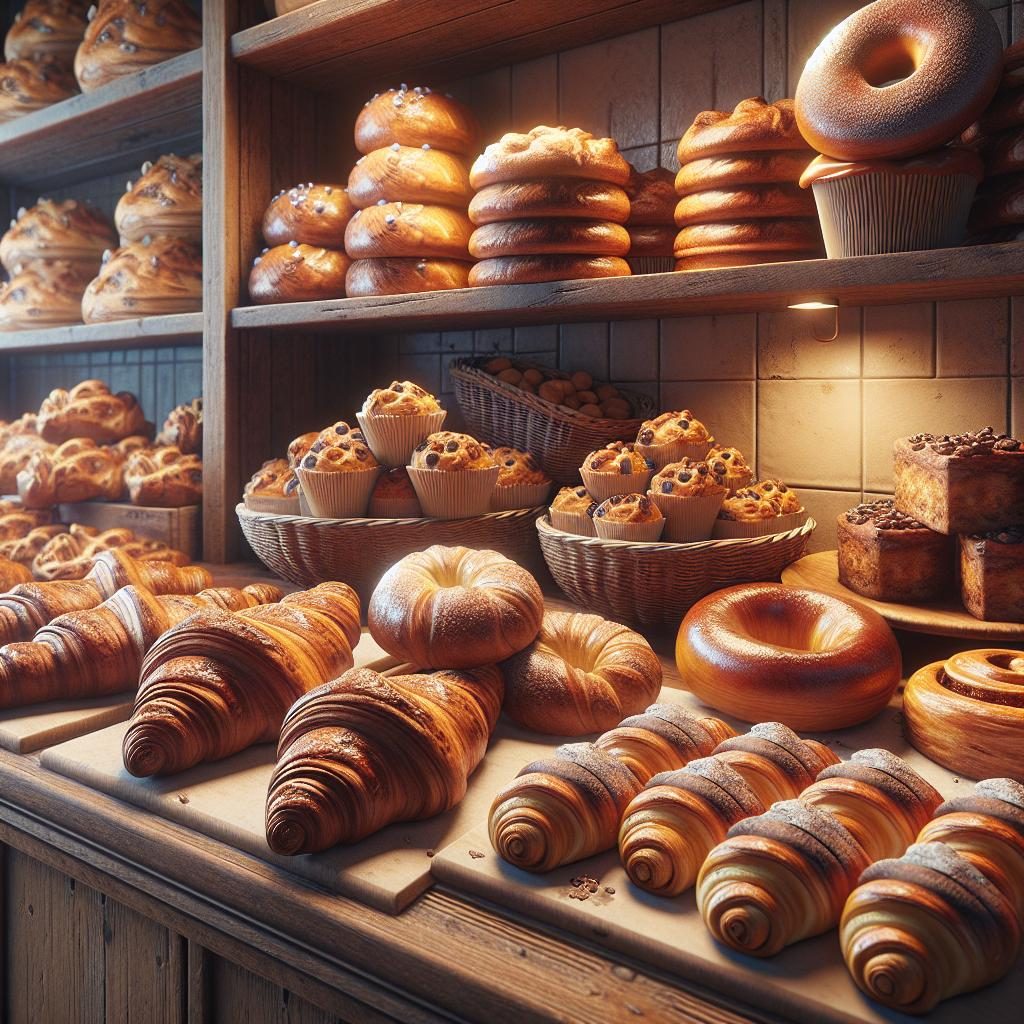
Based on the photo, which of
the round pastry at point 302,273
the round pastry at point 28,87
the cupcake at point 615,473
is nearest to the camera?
the cupcake at point 615,473

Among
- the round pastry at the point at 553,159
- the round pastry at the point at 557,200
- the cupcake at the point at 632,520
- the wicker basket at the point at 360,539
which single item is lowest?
the wicker basket at the point at 360,539

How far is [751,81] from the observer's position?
1.88 meters

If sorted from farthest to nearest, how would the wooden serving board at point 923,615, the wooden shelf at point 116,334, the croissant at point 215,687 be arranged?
the wooden shelf at point 116,334 → the wooden serving board at point 923,615 → the croissant at point 215,687

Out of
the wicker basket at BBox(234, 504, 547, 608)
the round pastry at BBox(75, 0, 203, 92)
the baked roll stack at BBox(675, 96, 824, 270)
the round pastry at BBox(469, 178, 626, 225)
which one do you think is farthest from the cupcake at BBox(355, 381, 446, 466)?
the round pastry at BBox(75, 0, 203, 92)

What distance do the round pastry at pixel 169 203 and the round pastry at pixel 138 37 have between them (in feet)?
0.84

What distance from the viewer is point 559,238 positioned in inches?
66.0

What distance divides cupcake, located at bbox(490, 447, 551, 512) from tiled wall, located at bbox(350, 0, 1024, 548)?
0.36 meters

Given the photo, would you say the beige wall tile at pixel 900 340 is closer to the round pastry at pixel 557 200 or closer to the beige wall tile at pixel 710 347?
the beige wall tile at pixel 710 347

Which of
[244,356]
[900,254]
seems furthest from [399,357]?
[900,254]

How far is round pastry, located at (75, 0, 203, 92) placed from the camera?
245 centimetres

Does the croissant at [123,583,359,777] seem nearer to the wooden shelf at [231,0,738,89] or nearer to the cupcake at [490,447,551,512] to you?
the cupcake at [490,447,551,512]

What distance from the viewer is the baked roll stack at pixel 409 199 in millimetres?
1907

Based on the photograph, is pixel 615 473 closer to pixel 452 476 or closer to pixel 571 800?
pixel 452 476

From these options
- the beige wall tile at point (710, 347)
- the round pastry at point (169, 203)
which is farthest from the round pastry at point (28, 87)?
the beige wall tile at point (710, 347)
